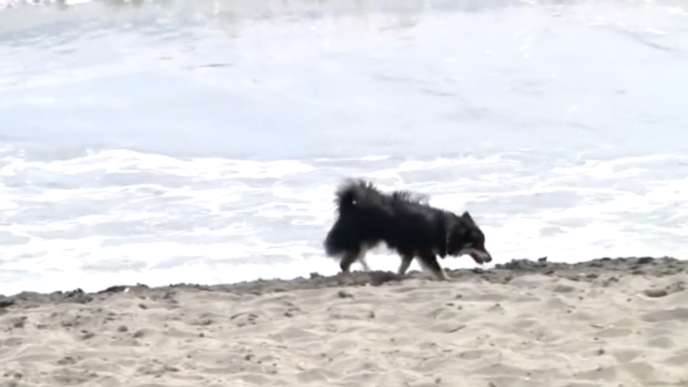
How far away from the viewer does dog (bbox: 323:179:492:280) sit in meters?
7.64

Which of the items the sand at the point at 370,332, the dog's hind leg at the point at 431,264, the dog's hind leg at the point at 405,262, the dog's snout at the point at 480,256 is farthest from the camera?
the dog's snout at the point at 480,256

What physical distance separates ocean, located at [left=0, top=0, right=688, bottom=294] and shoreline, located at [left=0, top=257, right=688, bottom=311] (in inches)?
41.8

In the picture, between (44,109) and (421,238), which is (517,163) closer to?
(421,238)

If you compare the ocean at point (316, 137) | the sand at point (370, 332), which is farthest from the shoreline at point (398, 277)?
the ocean at point (316, 137)

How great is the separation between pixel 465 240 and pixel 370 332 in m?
2.26

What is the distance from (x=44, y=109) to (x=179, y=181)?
5073mm

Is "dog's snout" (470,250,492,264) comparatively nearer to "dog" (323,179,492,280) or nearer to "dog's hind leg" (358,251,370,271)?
"dog" (323,179,492,280)

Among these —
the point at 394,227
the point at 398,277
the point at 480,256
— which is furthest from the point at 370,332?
the point at 480,256

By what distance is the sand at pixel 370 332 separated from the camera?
4.98 meters

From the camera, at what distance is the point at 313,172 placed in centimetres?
1224

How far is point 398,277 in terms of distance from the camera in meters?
7.55

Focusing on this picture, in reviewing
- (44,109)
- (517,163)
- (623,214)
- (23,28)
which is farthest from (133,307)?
(23,28)

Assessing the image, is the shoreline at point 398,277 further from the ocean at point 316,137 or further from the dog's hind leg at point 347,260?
the ocean at point 316,137

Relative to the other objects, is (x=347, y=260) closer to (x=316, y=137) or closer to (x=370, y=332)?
(x=370, y=332)
